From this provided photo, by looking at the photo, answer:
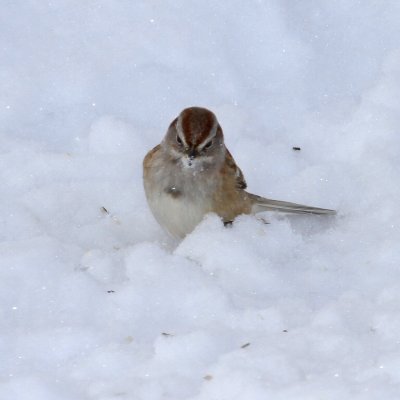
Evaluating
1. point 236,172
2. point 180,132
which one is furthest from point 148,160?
point 236,172

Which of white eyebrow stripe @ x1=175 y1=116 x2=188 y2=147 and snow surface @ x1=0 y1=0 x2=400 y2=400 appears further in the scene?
white eyebrow stripe @ x1=175 y1=116 x2=188 y2=147

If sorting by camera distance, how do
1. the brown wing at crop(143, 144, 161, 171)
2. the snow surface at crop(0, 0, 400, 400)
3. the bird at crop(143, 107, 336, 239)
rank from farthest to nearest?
the brown wing at crop(143, 144, 161, 171), the bird at crop(143, 107, 336, 239), the snow surface at crop(0, 0, 400, 400)

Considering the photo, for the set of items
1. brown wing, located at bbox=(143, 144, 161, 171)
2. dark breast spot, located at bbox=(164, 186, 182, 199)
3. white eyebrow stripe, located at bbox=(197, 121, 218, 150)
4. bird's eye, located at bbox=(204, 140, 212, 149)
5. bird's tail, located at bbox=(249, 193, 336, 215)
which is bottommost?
bird's tail, located at bbox=(249, 193, 336, 215)

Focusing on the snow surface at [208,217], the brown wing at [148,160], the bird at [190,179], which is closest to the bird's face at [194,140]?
the bird at [190,179]

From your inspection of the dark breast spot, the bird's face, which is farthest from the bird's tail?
the dark breast spot

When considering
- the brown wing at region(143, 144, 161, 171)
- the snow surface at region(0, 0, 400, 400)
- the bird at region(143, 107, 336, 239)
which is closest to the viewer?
the snow surface at region(0, 0, 400, 400)

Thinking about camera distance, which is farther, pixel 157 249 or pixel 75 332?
pixel 157 249

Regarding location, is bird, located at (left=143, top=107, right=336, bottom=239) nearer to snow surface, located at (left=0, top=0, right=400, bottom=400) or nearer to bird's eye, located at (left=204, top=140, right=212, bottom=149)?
bird's eye, located at (left=204, top=140, right=212, bottom=149)

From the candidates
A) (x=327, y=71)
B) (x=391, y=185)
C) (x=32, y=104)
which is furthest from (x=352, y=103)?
(x=32, y=104)

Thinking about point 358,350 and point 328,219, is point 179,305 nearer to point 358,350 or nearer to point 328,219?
point 358,350
